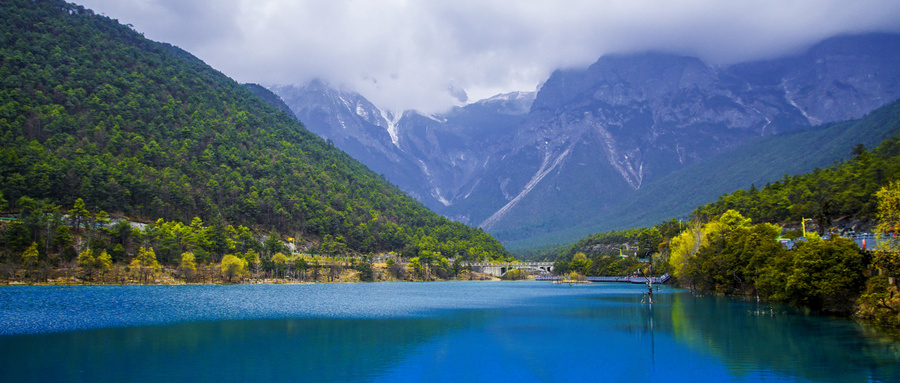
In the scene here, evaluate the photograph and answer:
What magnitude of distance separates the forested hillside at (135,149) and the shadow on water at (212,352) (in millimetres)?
65298

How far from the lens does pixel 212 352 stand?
33.8 meters

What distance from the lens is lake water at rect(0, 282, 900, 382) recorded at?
28953 millimetres

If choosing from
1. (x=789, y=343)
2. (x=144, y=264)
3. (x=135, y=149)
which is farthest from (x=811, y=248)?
(x=135, y=149)

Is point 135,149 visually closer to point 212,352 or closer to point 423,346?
point 212,352

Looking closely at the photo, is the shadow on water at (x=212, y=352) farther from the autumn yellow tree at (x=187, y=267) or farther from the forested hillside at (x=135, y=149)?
the autumn yellow tree at (x=187, y=267)

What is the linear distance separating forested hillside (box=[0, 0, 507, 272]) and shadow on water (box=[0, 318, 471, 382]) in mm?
65298

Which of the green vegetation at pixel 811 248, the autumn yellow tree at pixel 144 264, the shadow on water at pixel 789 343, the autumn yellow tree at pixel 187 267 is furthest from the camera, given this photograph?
the autumn yellow tree at pixel 187 267

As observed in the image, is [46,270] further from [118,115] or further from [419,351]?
[419,351]

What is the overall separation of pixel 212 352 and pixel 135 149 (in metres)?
121

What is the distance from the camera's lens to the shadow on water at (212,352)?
27.9 m

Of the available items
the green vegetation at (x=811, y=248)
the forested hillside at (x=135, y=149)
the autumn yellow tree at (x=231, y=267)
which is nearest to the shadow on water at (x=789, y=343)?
the green vegetation at (x=811, y=248)

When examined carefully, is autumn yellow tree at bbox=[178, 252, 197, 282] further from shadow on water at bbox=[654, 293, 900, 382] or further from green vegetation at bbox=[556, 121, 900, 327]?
green vegetation at bbox=[556, 121, 900, 327]

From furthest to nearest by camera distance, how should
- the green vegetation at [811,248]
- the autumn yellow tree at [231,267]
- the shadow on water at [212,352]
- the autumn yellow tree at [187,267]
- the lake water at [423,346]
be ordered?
1. the autumn yellow tree at [231,267]
2. the autumn yellow tree at [187,267]
3. the green vegetation at [811,248]
4. the lake water at [423,346]
5. the shadow on water at [212,352]

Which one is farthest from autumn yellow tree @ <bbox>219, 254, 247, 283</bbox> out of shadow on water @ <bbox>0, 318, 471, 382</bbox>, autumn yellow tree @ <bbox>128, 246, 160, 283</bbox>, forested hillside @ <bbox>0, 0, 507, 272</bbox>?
shadow on water @ <bbox>0, 318, 471, 382</bbox>
